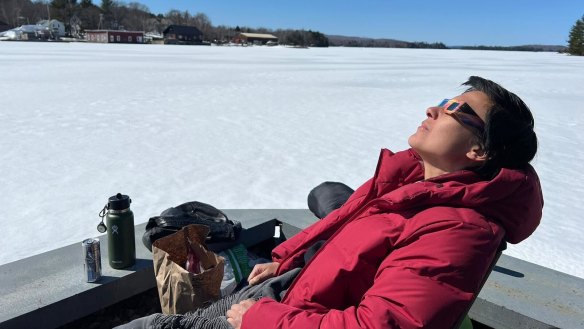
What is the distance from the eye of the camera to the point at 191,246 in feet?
7.04

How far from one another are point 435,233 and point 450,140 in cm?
32

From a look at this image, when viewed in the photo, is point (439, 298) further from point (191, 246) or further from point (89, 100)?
point (89, 100)

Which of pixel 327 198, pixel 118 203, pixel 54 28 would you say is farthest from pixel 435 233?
pixel 54 28

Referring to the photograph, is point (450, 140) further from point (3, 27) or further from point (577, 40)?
point (3, 27)

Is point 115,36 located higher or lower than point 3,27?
lower

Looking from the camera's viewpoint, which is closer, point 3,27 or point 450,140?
point 450,140

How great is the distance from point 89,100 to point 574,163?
26.5 ft

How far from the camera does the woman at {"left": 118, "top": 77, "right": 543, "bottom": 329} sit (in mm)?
1152

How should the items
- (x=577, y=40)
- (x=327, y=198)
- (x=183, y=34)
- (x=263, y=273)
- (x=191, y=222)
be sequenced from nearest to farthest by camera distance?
1. (x=263, y=273)
2. (x=191, y=222)
3. (x=327, y=198)
4. (x=577, y=40)
5. (x=183, y=34)

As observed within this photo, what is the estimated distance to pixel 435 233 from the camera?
1224 mm

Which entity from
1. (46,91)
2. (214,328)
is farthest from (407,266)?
(46,91)

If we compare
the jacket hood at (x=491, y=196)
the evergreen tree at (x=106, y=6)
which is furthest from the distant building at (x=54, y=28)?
the jacket hood at (x=491, y=196)

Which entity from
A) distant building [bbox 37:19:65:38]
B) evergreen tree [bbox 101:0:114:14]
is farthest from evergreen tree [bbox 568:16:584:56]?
evergreen tree [bbox 101:0:114:14]

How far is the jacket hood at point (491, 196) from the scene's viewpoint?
1263 millimetres
